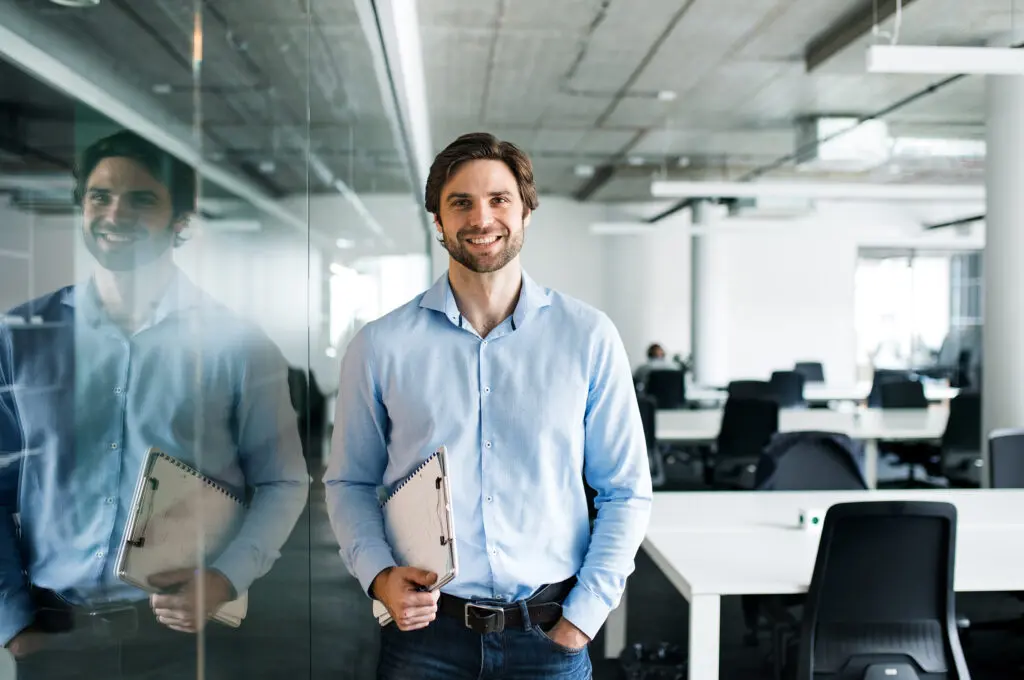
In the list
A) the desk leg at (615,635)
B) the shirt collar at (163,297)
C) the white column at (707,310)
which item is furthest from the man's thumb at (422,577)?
the white column at (707,310)

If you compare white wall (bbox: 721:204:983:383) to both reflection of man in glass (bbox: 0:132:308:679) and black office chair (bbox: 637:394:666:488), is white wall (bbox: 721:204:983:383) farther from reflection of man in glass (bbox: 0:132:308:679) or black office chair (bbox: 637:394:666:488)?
reflection of man in glass (bbox: 0:132:308:679)

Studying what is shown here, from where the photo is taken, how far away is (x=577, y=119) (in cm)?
913

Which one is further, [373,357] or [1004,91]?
[1004,91]

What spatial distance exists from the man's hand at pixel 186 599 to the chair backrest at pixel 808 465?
9.49ft

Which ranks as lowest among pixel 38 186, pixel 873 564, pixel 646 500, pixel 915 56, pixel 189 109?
pixel 873 564

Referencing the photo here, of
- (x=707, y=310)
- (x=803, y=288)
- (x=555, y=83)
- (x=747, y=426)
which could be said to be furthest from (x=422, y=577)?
(x=803, y=288)

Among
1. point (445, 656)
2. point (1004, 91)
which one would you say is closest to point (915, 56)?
point (1004, 91)

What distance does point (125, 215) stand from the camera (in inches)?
47.6

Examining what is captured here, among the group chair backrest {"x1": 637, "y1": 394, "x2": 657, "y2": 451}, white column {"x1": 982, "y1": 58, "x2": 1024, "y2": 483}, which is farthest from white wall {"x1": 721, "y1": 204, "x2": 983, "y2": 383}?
chair backrest {"x1": 637, "y1": 394, "x2": 657, "y2": 451}

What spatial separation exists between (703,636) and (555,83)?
5995 millimetres

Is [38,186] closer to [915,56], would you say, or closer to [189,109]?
[189,109]

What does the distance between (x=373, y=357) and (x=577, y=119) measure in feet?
25.4

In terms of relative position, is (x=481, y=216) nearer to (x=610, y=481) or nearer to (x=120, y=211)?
(x=610, y=481)

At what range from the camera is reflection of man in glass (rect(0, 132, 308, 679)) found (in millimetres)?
1127
